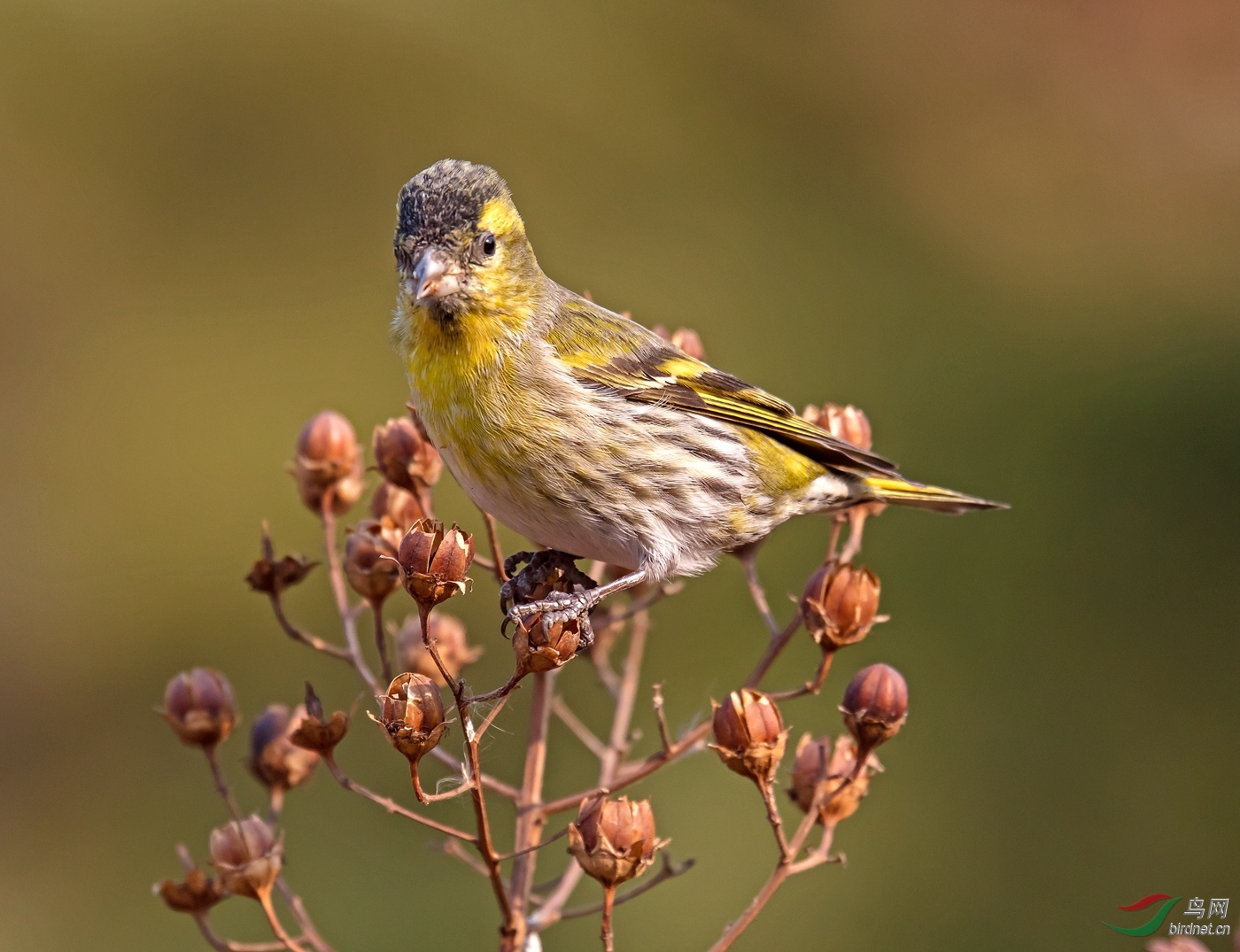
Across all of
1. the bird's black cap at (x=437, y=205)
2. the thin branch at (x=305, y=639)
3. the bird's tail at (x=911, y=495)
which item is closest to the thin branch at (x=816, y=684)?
the bird's tail at (x=911, y=495)

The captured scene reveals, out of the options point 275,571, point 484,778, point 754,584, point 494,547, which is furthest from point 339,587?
point 754,584

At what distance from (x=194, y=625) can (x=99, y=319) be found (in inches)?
95.7

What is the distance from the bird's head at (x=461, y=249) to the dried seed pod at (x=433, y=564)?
0.85 m

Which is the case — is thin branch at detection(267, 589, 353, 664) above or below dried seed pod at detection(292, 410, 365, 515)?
below

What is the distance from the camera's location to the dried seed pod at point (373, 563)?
2.93m

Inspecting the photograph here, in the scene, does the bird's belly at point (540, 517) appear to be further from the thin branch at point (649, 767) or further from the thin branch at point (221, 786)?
the thin branch at point (221, 786)

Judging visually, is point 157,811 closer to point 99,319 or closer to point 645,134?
point 99,319

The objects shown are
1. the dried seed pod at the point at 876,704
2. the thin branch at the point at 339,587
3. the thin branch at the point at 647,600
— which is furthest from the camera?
the thin branch at the point at 647,600

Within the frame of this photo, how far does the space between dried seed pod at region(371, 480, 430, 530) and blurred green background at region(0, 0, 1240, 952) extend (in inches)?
87.0

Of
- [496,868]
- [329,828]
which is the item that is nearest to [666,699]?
[329,828]

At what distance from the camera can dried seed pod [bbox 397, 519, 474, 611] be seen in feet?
7.64

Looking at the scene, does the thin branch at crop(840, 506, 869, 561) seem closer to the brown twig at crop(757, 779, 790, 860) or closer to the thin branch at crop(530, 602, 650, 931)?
the thin branch at crop(530, 602, 650, 931)

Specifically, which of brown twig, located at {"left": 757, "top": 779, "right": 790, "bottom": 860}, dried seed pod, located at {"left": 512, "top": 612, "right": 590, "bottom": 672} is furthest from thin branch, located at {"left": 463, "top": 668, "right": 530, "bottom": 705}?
brown twig, located at {"left": 757, "top": 779, "right": 790, "bottom": 860}

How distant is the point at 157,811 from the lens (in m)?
6.27
